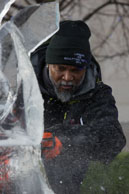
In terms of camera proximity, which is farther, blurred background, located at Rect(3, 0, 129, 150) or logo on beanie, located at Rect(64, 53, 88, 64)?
blurred background, located at Rect(3, 0, 129, 150)

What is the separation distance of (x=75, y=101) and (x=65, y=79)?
19 centimetres

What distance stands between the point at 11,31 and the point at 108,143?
3.76ft

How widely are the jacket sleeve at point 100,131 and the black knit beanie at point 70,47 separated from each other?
10.3 inches

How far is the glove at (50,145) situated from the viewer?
2.37m

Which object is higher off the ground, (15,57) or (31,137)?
Answer: (15,57)

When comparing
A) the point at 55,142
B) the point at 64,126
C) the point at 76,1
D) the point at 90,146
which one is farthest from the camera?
the point at 76,1

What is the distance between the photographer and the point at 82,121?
3088mm

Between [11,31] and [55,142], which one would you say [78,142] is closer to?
[55,142]

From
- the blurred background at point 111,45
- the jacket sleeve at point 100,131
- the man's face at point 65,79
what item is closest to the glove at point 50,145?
the jacket sleeve at point 100,131

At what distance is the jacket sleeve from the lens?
9.07ft

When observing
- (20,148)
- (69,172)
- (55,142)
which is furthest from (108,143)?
(20,148)

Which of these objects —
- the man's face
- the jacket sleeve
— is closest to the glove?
the jacket sleeve

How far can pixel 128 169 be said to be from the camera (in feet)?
15.0

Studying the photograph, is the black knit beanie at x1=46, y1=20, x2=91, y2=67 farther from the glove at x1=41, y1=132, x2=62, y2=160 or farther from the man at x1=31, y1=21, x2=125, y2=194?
the glove at x1=41, y1=132, x2=62, y2=160
